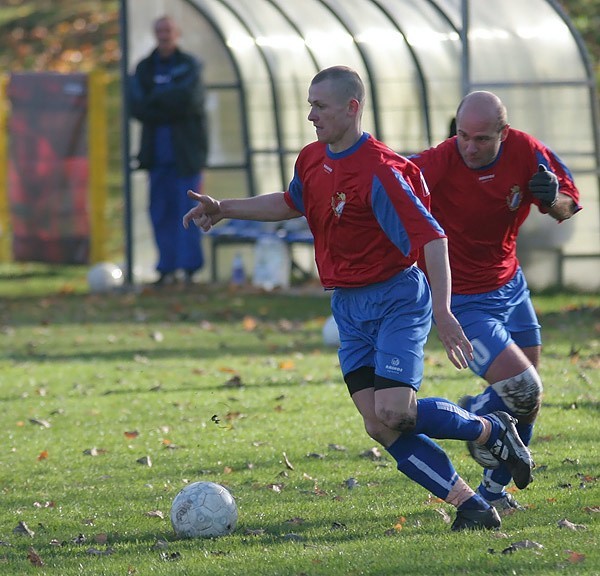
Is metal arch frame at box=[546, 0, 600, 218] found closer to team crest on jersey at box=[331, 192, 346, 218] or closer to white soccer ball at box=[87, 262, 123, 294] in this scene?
white soccer ball at box=[87, 262, 123, 294]

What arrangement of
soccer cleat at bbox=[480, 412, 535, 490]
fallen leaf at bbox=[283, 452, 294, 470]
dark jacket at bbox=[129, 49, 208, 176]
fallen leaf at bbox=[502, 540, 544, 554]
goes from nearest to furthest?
1. fallen leaf at bbox=[502, 540, 544, 554]
2. soccer cleat at bbox=[480, 412, 535, 490]
3. fallen leaf at bbox=[283, 452, 294, 470]
4. dark jacket at bbox=[129, 49, 208, 176]

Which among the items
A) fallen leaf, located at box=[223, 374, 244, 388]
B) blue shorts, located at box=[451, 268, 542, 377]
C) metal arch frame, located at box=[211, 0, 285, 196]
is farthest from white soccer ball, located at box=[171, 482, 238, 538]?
metal arch frame, located at box=[211, 0, 285, 196]

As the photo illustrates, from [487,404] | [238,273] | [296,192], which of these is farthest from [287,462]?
[238,273]

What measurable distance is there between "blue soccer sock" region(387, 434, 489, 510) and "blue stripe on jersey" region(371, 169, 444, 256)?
0.86 metres

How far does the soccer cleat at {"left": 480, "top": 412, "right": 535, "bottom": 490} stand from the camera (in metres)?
5.97

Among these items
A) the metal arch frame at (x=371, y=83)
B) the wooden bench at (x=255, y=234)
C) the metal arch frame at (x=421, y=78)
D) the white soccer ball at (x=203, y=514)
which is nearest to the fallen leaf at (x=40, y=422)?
the white soccer ball at (x=203, y=514)

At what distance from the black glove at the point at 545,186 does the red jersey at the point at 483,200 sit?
19cm

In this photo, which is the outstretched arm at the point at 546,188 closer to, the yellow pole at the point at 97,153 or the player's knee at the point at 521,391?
the player's knee at the point at 521,391

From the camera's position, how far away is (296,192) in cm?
621

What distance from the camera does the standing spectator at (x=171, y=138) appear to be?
51.0 ft

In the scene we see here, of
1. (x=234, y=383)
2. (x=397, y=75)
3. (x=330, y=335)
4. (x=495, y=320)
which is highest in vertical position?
(x=397, y=75)

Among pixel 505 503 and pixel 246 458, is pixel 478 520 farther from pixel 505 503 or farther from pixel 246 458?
pixel 246 458

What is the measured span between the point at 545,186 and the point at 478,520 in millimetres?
1579

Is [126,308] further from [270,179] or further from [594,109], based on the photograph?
[594,109]
